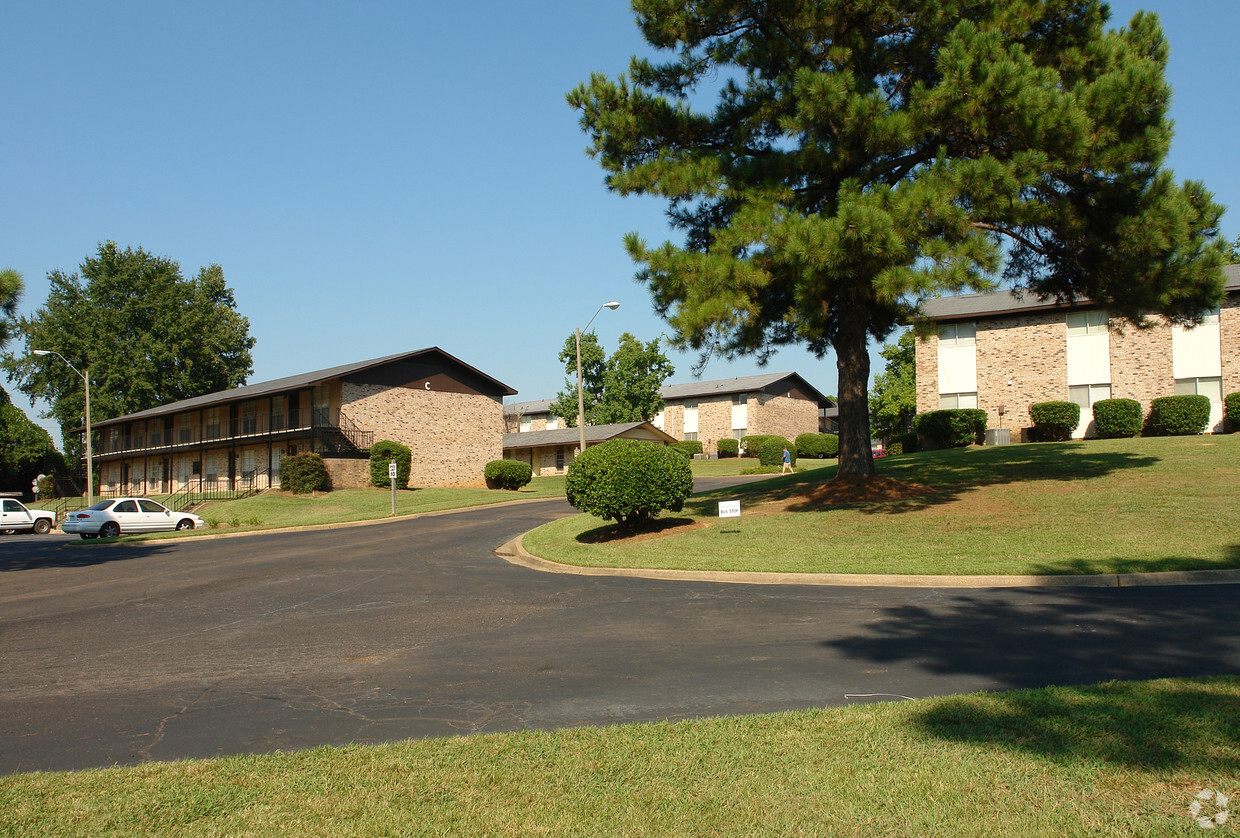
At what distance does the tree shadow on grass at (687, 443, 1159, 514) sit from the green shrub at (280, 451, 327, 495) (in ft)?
77.0

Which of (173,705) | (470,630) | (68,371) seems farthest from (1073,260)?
(68,371)

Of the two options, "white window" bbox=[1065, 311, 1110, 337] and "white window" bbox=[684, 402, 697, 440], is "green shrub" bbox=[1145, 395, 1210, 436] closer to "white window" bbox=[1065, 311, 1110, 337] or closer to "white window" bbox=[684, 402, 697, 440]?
"white window" bbox=[1065, 311, 1110, 337]

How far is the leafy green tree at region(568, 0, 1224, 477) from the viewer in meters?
14.7

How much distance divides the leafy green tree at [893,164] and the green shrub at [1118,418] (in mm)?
15197

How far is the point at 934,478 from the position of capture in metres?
20.9

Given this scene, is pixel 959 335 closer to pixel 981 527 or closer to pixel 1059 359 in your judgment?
pixel 1059 359

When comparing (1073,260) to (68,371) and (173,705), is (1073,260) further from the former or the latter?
(68,371)

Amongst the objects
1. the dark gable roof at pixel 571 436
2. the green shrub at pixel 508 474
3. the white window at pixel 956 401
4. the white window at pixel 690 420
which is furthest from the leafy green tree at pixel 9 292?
the white window at pixel 690 420

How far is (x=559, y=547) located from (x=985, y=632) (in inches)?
410

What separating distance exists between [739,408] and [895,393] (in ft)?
43.2

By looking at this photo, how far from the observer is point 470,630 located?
9602 millimetres

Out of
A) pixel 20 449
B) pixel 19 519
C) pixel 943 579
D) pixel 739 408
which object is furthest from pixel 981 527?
pixel 20 449

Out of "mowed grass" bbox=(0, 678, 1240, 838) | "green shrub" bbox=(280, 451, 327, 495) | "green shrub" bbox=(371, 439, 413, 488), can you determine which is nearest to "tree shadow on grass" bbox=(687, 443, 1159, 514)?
"mowed grass" bbox=(0, 678, 1240, 838)

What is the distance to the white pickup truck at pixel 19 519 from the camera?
3338 centimetres
